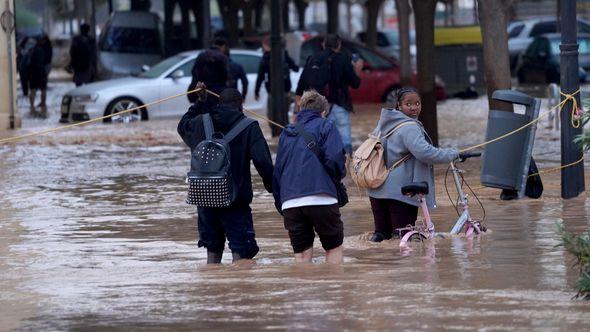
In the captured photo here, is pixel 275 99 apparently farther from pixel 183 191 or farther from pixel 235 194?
pixel 235 194

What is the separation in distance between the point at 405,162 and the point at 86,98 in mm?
16242

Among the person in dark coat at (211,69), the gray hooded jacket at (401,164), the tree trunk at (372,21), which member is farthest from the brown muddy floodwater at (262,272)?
the tree trunk at (372,21)

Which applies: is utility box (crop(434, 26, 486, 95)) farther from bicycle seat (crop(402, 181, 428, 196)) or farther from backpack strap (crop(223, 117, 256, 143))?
backpack strap (crop(223, 117, 256, 143))

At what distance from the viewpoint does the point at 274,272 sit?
33.1ft

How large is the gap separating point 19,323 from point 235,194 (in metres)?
2.09

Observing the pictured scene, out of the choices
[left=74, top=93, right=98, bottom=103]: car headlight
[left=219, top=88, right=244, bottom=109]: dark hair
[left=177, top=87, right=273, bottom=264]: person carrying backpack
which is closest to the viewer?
[left=177, top=87, right=273, bottom=264]: person carrying backpack

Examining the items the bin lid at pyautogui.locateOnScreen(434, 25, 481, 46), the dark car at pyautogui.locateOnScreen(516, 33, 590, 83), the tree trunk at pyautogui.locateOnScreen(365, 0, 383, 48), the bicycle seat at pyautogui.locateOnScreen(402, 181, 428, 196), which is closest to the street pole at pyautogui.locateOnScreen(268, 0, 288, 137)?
the bicycle seat at pyautogui.locateOnScreen(402, 181, 428, 196)

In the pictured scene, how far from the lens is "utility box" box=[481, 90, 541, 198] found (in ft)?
44.5

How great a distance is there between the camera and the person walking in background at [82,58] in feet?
102

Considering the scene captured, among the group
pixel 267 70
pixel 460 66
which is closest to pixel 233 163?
pixel 267 70

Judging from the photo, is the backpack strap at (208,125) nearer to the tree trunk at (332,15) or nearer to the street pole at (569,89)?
the street pole at (569,89)

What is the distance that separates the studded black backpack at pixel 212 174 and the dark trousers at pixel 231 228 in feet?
0.71

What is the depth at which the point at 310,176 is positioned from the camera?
9.94m

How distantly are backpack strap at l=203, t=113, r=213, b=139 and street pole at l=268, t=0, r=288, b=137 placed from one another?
11632 mm
